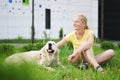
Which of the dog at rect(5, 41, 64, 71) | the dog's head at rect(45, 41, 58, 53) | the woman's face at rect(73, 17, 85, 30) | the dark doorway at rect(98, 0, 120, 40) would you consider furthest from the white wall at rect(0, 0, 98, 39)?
the woman's face at rect(73, 17, 85, 30)

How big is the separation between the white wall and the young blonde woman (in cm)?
1613

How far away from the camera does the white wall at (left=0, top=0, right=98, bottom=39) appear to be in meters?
22.3

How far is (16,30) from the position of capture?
2272 centimetres

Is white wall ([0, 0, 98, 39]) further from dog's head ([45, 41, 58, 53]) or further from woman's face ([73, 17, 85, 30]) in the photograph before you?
woman's face ([73, 17, 85, 30])

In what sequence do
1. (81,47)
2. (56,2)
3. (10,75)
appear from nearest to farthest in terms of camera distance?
(10,75) → (81,47) → (56,2)

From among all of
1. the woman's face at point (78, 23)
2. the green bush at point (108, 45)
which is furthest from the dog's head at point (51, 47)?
the green bush at point (108, 45)

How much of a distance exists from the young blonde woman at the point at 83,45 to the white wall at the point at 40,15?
635 inches

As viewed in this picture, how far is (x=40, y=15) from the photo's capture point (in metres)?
23.7

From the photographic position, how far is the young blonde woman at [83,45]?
5.88m

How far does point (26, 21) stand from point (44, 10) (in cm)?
161

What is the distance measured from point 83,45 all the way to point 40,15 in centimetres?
1802

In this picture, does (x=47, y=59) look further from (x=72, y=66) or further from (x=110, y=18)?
(x=110, y=18)

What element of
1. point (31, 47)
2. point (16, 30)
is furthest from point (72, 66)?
point (16, 30)

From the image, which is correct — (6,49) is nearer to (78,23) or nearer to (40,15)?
(78,23)
